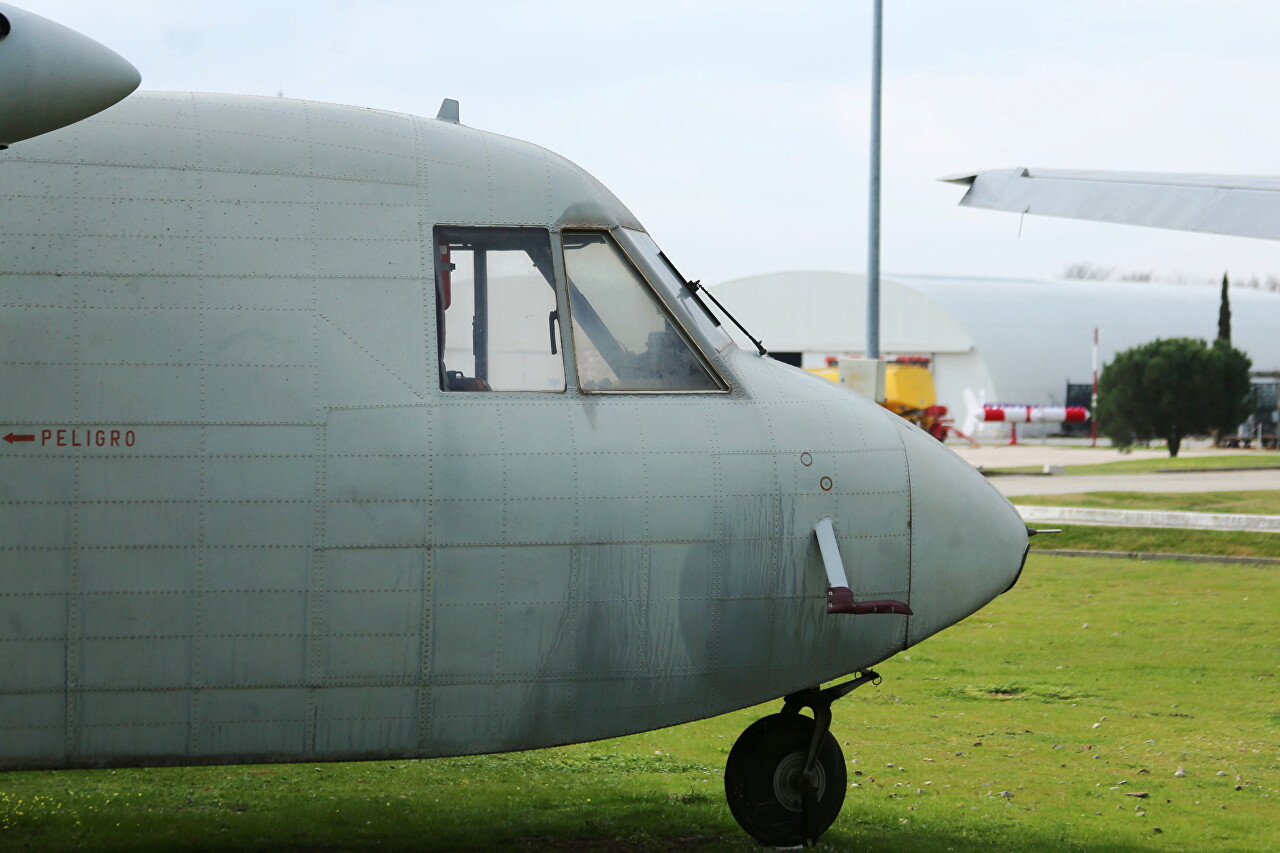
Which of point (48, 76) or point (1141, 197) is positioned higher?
point (1141, 197)

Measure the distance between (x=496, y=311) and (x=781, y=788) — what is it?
111 inches

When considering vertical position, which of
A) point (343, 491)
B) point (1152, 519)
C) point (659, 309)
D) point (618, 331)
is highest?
point (659, 309)

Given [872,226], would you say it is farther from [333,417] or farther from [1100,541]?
[333,417]

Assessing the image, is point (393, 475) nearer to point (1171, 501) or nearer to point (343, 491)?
point (343, 491)

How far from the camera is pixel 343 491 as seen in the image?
19.7 ft

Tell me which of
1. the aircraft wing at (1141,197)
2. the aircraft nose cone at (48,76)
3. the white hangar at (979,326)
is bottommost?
the aircraft nose cone at (48,76)

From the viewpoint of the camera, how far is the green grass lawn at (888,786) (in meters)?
7.29

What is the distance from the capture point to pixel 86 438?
584 centimetres

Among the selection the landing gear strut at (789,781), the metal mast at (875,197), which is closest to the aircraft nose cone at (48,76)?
the landing gear strut at (789,781)

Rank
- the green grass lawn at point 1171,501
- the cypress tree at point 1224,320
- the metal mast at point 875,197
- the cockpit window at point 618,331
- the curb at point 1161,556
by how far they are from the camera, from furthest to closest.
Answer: the cypress tree at point 1224,320
the metal mast at point 875,197
the green grass lawn at point 1171,501
the curb at point 1161,556
the cockpit window at point 618,331

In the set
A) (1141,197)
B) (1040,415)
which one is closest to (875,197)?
(1141,197)

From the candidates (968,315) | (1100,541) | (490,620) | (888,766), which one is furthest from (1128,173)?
(968,315)

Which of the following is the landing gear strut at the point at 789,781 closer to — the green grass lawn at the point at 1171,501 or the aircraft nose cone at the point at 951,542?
the aircraft nose cone at the point at 951,542

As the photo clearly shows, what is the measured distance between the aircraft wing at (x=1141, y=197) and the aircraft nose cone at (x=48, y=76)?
11908 millimetres
